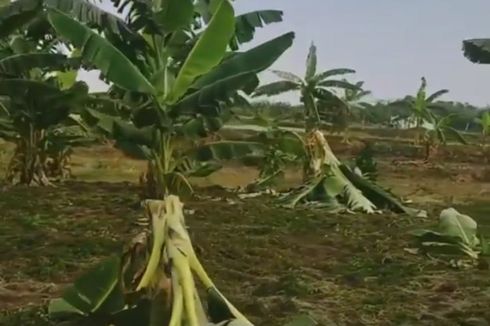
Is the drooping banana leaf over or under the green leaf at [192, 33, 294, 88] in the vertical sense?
under

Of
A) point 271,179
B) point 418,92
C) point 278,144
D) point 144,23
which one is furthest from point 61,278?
point 418,92

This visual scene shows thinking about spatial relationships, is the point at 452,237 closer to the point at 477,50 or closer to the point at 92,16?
the point at 477,50

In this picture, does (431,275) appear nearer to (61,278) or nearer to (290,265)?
(290,265)

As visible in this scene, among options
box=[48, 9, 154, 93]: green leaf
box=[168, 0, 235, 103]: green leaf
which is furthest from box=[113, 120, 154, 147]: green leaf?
box=[168, 0, 235, 103]: green leaf

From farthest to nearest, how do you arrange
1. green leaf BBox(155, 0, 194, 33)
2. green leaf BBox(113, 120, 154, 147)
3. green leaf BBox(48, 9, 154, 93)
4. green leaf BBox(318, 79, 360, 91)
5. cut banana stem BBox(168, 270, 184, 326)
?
1. green leaf BBox(318, 79, 360, 91)
2. green leaf BBox(113, 120, 154, 147)
3. green leaf BBox(155, 0, 194, 33)
4. green leaf BBox(48, 9, 154, 93)
5. cut banana stem BBox(168, 270, 184, 326)

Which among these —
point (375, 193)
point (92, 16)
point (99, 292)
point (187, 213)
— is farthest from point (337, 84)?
point (99, 292)

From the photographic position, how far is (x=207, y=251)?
7.42 metres

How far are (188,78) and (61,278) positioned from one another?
5.62 ft

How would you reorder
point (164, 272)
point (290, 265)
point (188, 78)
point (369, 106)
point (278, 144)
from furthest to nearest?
1. point (369, 106)
2. point (278, 144)
3. point (290, 265)
4. point (188, 78)
5. point (164, 272)

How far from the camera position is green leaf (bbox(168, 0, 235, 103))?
17.9 ft

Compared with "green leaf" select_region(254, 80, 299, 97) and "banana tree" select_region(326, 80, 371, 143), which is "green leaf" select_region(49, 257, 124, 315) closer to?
"green leaf" select_region(254, 80, 299, 97)

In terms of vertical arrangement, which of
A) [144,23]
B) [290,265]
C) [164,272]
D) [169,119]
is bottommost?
[290,265]

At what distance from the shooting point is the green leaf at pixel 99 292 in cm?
386

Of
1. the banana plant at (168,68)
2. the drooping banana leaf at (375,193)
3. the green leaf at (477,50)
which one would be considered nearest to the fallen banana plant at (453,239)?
the green leaf at (477,50)
